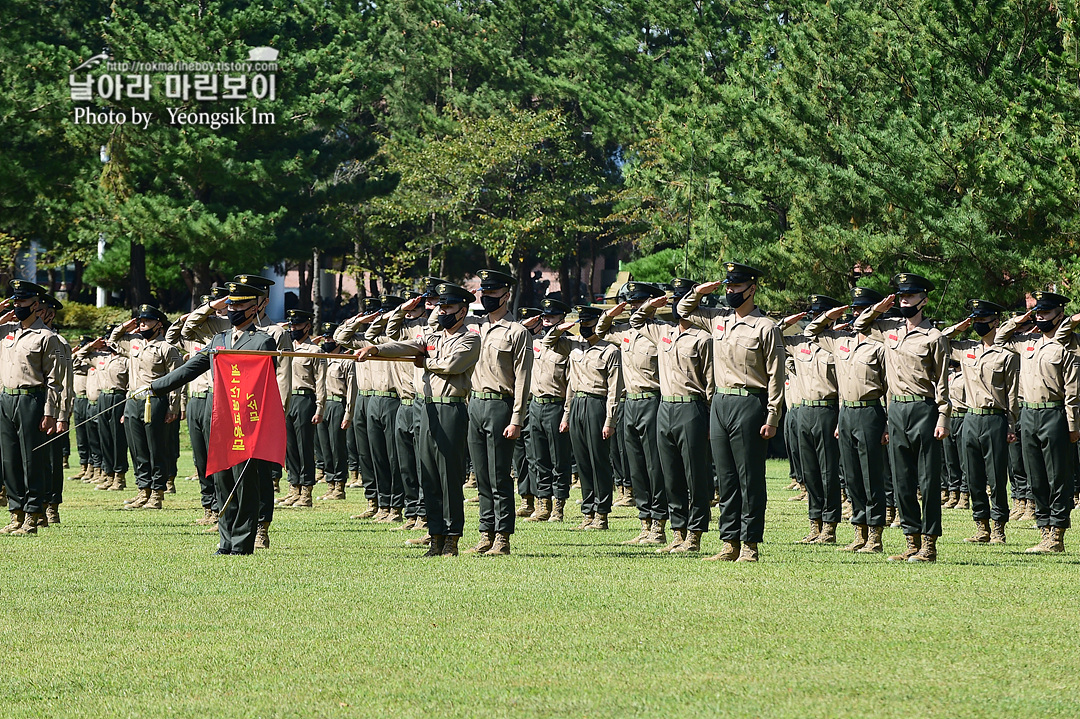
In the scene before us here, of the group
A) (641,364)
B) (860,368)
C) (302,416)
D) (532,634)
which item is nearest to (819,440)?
(860,368)

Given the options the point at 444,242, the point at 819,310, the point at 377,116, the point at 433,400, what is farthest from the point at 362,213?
the point at 433,400

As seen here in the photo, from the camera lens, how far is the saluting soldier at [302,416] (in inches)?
717

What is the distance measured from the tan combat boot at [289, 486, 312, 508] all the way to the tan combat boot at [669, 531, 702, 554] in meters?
7.07

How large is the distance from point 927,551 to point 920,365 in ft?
4.87

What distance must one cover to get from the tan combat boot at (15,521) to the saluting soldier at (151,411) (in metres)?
3.48

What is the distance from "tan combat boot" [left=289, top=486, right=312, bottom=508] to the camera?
718 inches

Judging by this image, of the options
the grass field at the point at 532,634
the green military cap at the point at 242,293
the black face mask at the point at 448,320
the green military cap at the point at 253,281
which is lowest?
the grass field at the point at 532,634

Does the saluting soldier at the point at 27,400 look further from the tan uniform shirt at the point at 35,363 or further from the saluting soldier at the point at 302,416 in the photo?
the saluting soldier at the point at 302,416

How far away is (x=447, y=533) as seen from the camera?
11.9m

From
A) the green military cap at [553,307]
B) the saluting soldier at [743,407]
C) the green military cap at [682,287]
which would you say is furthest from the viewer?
the green military cap at [553,307]

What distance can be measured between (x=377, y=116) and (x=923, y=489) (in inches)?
1639

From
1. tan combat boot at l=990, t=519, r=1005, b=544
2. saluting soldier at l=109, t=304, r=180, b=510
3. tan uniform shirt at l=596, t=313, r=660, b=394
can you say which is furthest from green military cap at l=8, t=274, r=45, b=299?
A: tan combat boot at l=990, t=519, r=1005, b=544

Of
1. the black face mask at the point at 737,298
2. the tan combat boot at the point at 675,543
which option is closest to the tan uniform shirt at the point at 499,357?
the tan combat boot at the point at 675,543

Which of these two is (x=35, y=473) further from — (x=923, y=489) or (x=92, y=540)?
(x=923, y=489)
